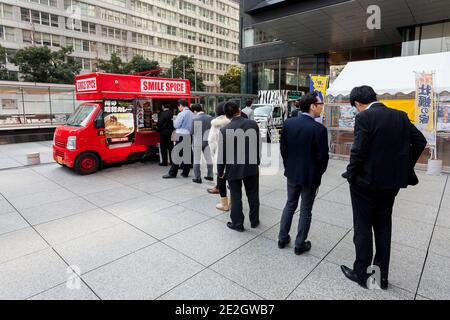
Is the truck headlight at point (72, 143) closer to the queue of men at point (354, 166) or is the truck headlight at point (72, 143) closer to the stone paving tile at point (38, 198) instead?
the stone paving tile at point (38, 198)

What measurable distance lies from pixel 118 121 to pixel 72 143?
1.29 m

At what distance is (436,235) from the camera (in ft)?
12.4

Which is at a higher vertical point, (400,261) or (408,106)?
(408,106)

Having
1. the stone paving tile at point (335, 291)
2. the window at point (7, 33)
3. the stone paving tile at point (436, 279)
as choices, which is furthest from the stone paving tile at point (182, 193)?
the window at point (7, 33)

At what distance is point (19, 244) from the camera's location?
11.7ft

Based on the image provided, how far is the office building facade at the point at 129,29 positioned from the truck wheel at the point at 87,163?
3468cm

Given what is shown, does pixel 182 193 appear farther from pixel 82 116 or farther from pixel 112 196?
pixel 82 116

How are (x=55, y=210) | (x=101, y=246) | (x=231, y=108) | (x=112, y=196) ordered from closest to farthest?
1. (x=101, y=246)
2. (x=231, y=108)
3. (x=55, y=210)
4. (x=112, y=196)

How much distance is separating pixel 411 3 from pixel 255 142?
11309 millimetres

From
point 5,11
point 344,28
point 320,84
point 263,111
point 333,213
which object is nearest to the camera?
point 333,213

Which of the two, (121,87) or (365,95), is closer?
(365,95)

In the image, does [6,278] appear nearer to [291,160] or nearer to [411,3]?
[291,160]

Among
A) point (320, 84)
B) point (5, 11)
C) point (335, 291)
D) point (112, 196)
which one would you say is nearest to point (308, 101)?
point (335, 291)
